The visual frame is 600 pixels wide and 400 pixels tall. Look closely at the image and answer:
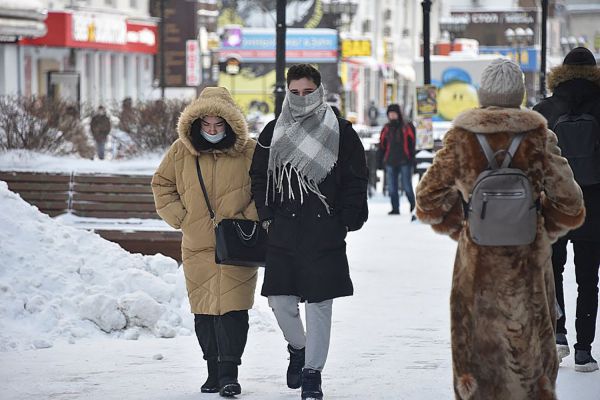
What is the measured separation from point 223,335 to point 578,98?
2390 millimetres

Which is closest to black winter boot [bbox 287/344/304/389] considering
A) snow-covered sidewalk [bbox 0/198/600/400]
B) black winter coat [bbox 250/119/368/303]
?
snow-covered sidewalk [bbox 0/198/600/400]

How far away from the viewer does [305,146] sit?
23.6 feet

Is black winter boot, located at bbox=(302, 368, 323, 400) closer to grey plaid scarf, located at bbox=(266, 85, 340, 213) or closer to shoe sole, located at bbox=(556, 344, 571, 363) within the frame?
grey plaid scarf, located at bbox=(266, 85, 340, 213)

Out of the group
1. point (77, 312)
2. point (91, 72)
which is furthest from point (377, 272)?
point (91, 72)

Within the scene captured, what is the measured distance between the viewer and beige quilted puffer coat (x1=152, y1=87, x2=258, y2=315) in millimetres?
7520

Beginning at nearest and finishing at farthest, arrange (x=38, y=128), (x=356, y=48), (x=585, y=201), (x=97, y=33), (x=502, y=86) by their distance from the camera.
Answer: (x=502, y=86) < (x=585, y=201) < (x=38, y=128) < (x=97, y=33) < (x=356, y=48)

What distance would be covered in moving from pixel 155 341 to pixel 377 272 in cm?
455

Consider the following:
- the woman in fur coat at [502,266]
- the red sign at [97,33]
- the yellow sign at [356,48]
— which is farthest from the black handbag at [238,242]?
the yellow sign at [356,48]

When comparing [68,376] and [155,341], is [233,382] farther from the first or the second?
[155,341]

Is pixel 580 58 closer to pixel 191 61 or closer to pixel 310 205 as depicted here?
pixel 310 205

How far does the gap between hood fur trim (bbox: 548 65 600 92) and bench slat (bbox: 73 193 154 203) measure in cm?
550

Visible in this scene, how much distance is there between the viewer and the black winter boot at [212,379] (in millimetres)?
7625

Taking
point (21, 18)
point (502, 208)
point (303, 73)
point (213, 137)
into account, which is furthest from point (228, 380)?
point (21, 18)

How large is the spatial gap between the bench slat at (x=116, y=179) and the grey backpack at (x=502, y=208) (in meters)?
7.35
